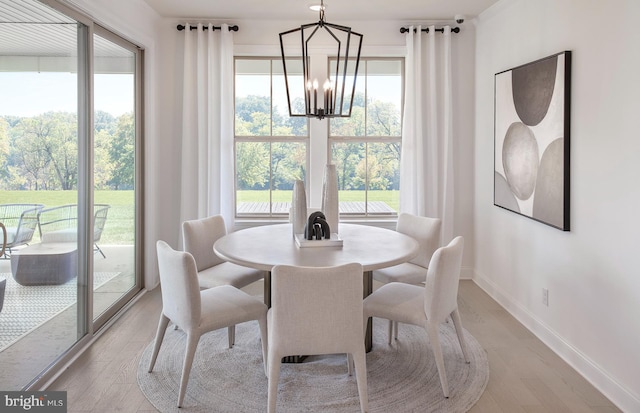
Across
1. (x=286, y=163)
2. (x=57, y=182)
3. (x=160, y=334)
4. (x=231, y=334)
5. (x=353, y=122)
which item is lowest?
(x=231, y=334)

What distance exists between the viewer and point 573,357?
2979 millimetres

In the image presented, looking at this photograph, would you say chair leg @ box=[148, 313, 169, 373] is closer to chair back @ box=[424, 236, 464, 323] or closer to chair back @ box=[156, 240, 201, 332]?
chair back @ box=[156, 240, 201, 332]

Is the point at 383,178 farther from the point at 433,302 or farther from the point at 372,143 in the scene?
the point at 433,302

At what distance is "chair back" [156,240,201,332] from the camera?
2471mm

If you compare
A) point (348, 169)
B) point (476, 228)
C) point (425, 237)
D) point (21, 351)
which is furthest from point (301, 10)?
point (21, 351)

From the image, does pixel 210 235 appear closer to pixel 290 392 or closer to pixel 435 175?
pixel 290 392

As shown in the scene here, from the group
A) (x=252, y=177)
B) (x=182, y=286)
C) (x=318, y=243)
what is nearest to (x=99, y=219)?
(x=182, y=286)

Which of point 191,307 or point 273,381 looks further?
point 191,307

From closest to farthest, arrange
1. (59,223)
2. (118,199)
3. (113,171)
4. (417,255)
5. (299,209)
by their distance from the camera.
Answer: (59,223)
(299,209)
(417,255)
(113,171)
(118,199)

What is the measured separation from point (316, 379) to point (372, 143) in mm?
2815

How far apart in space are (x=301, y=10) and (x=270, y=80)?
80cm

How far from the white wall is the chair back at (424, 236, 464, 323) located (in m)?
0.82

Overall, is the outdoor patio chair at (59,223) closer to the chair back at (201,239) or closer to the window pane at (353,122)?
the chair back at (201,239)

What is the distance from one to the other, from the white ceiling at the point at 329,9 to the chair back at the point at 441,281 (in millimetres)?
2497
